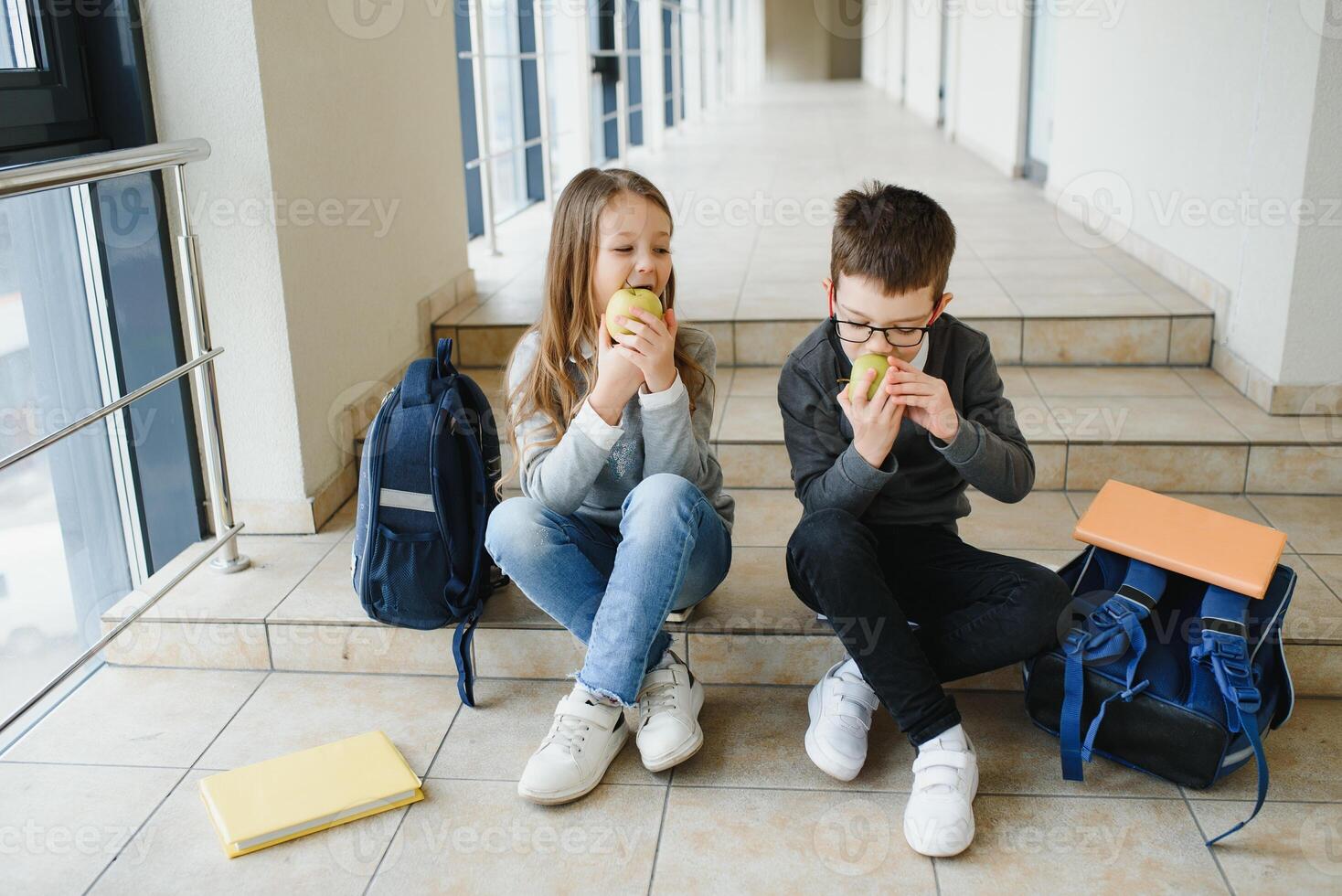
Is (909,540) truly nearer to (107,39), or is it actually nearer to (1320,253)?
(1320,253)

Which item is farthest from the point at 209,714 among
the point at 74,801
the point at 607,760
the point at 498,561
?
the point at 607,760

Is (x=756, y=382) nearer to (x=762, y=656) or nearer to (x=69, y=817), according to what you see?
(x=762, y=656)

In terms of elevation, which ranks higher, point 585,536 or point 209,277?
point 209,277

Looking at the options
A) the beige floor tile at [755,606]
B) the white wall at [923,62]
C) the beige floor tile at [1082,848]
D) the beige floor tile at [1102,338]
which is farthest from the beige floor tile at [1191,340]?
the white wall at [923,62]

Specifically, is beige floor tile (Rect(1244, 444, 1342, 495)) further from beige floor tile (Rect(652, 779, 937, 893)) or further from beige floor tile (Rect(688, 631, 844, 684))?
beige floor tile (Rect(652, 779, 937, 893))

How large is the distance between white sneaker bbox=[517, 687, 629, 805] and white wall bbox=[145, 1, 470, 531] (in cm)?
91

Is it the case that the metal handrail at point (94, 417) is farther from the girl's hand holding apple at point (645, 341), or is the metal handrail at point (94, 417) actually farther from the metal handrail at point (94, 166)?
the girl's hand holding apple at point (645, 341)

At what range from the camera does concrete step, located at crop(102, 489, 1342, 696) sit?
76.2 inches

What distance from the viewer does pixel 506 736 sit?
1.83 metres

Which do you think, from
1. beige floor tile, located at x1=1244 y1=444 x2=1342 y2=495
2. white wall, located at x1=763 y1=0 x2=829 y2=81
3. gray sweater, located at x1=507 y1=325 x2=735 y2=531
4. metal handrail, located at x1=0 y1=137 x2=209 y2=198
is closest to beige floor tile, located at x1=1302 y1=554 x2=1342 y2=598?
beige floor tile, located at x1=1244 y1=444 x2=1342 y2=495

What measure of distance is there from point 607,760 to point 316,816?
417mm

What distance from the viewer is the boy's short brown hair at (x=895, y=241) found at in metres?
1.58

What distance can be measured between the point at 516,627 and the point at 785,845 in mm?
644

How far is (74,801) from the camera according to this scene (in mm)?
1691
